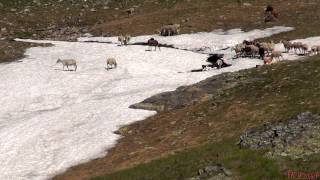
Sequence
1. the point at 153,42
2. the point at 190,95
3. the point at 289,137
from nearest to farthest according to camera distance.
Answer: the point at 289,137 < the point at 190,95 < the point at 153,42

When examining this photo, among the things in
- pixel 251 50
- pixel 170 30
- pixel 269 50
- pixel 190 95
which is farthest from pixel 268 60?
pixel 170 30

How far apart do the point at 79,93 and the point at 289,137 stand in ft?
104

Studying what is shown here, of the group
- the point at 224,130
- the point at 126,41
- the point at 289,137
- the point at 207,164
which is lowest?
the point at 207,164

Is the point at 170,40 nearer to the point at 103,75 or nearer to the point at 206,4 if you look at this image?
the point at 103,75

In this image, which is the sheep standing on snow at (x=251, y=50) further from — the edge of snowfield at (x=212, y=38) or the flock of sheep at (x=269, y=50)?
the edge of snowfield at (x=212, y=38)

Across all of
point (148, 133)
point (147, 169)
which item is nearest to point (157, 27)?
point (148, 133)

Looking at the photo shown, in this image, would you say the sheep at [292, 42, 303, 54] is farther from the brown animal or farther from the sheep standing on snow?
the brown animal

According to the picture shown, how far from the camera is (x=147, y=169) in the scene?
109 feet

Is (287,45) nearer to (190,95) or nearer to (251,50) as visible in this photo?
(251,50)

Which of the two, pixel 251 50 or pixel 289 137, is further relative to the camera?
pixel 251 50

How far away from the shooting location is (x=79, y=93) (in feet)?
193

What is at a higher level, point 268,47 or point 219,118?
point 268,47

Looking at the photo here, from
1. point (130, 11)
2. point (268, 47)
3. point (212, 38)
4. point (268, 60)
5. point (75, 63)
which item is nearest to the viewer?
point (268, 60)

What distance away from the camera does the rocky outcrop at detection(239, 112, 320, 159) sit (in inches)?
1169
